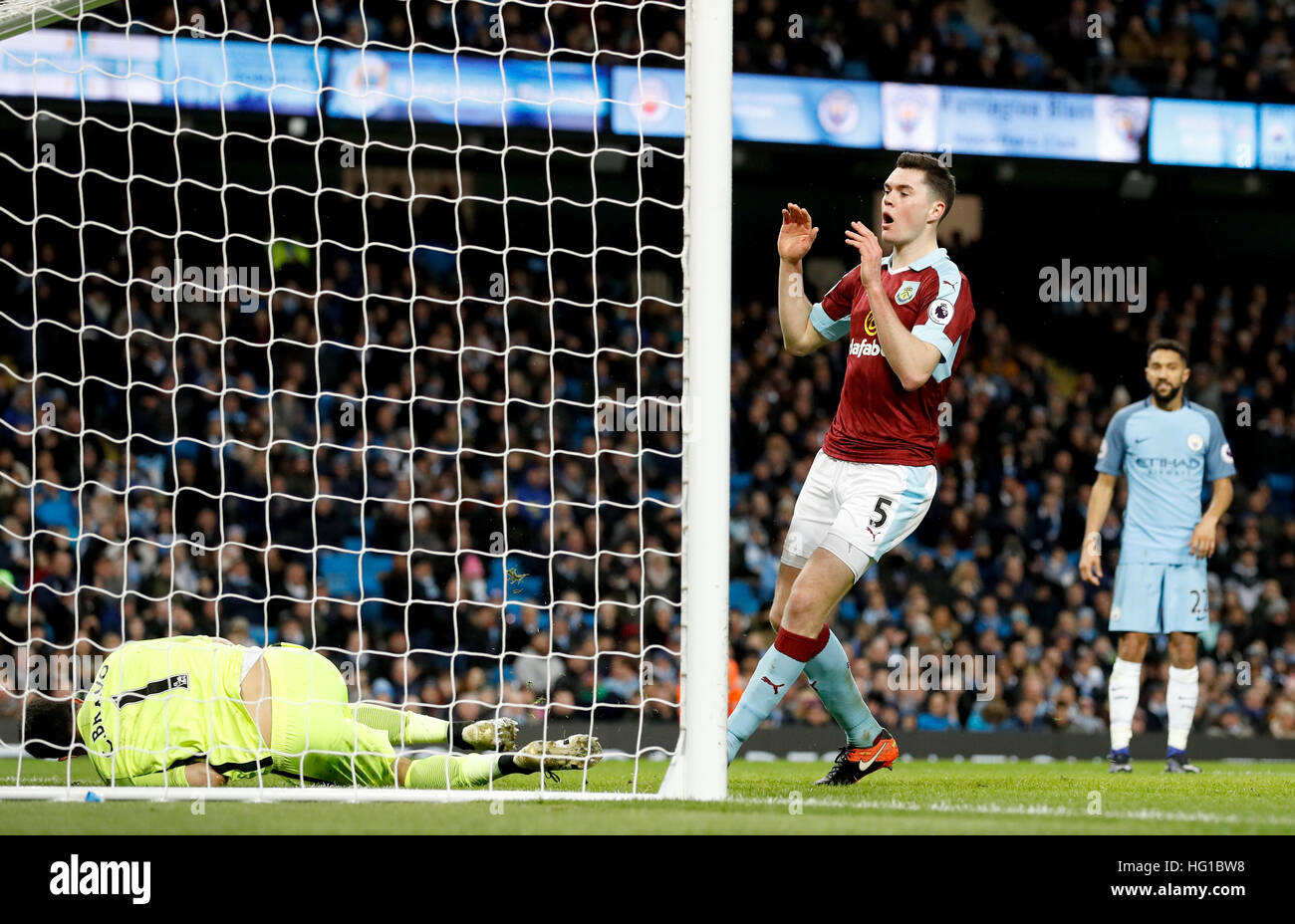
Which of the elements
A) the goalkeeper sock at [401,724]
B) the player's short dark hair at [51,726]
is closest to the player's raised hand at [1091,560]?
the goalkeeper sock at [401,724]

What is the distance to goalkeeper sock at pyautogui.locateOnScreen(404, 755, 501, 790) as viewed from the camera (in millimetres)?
5363

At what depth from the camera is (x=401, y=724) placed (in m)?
5.81

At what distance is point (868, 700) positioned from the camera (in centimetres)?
1190

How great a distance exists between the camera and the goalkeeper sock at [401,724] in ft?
19.0

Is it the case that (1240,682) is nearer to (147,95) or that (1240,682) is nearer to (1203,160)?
(1203,160)

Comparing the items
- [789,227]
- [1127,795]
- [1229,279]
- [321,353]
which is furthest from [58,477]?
[1229,279]

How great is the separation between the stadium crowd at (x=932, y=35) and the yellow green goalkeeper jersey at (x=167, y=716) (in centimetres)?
969

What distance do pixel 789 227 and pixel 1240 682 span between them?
9.29 metres

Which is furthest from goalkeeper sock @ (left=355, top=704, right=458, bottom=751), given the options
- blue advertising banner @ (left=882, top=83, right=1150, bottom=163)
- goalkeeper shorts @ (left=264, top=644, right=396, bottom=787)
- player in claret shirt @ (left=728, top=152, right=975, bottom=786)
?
blue advertising banner @ (left=882, top=83, right=1150, bottom=163)

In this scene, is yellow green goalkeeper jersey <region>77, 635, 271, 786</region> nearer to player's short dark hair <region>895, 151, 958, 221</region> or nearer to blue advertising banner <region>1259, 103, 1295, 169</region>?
player's short dark hair <region>895, 151, 958, 221</region>

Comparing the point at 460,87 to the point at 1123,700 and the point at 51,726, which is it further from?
the point at 51,726

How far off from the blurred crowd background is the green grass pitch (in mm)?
4354

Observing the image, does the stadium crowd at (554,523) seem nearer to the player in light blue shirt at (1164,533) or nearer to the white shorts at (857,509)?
the player in light blue shirt at (1164,533)

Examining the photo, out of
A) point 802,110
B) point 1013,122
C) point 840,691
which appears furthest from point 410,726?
point 1013,122
